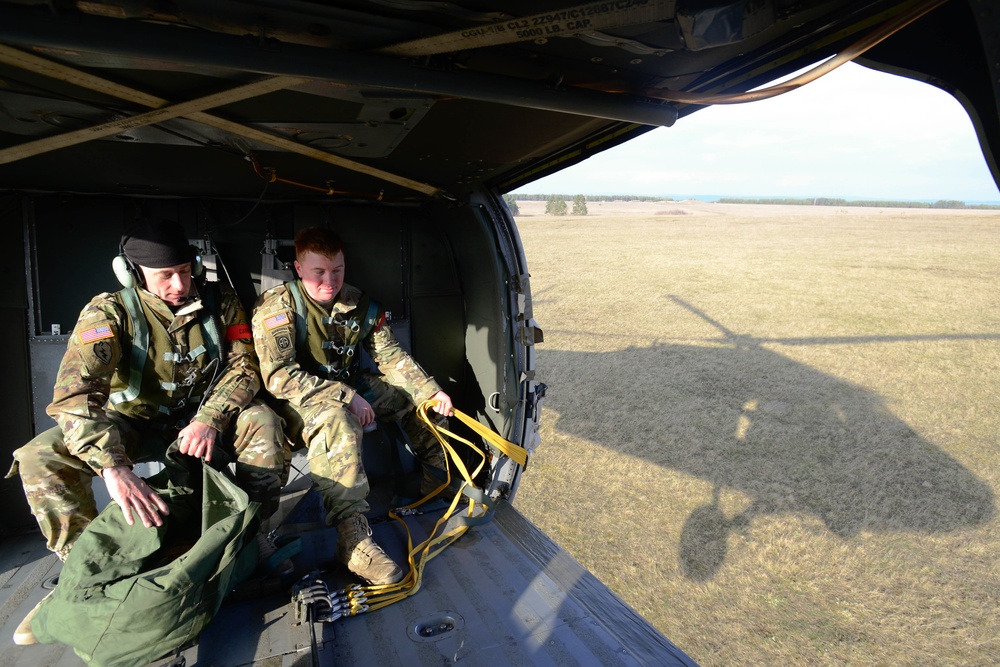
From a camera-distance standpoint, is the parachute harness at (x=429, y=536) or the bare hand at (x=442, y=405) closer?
the parachute harness at (x=429, y=536)

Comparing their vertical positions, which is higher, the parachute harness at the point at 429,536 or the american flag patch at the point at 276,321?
the american flag patch at the point at 276,321

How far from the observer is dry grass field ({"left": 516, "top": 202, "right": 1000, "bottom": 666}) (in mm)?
3400

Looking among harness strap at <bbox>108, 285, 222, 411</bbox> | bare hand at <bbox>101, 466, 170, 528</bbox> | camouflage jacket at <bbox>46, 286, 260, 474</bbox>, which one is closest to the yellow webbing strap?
bare hand at <bbox>101, 466, 170, 528</bbox>

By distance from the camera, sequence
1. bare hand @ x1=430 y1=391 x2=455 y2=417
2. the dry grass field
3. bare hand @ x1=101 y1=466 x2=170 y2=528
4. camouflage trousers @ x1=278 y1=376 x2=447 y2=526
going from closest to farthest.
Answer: bare hand @ x1=101 y1=466 x2=170 y2=528
camouflage trousers @ x1=278 y1=376 x2=447 y2=526
bare hand @ x1=430 y1=391 x2=455 y2=417
the dry grass field

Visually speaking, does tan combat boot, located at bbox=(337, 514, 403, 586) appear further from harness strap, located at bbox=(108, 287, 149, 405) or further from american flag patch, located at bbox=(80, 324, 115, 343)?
american flag patch, located at bbox=(80, 324, 115, 343)

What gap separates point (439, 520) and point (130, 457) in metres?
1.39

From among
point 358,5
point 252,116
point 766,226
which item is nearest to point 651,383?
point 252,116

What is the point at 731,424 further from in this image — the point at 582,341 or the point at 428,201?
the point at 428,201

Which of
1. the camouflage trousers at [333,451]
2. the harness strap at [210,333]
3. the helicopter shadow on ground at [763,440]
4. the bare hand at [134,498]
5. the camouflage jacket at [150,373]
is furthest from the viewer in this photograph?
the helicopter shadow on ground at [763,440]

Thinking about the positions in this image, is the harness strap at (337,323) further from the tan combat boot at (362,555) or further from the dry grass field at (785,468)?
the dry grass field at (785,468)

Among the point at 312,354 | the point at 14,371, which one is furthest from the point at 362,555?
the point at 14,371

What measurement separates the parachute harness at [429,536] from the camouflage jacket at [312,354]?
206mm

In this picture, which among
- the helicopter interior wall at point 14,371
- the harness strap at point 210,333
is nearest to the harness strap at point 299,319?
the harness strap at point 210,333

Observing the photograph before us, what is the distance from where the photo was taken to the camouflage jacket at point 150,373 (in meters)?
2.29
